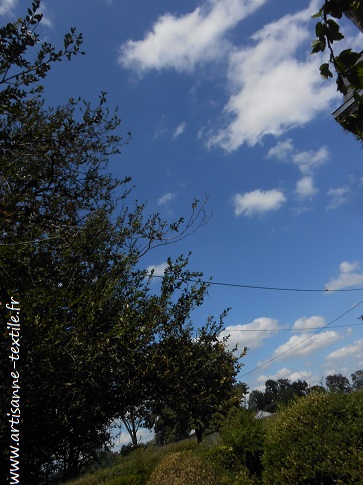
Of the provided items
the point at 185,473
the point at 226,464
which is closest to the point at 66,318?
the point at 185,473

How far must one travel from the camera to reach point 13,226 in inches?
213

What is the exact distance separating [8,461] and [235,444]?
9766 millimetres

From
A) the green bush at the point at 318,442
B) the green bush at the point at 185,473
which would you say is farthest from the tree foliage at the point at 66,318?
the green bush at the point at 185,473

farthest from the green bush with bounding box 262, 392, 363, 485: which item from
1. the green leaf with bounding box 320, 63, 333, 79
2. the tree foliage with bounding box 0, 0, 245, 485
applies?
the green leaf with bounding box 320, 63, 333, 79

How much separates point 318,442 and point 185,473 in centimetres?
503

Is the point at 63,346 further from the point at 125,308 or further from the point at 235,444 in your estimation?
the point at 235,444

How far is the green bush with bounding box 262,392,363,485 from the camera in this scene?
637 centimetres

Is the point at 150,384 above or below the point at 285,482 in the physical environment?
above

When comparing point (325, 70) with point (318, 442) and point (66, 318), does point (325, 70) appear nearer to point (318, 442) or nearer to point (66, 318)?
point (66, 318)

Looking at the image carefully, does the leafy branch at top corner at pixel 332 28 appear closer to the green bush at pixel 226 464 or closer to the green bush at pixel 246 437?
the green bush at pixel 226 464

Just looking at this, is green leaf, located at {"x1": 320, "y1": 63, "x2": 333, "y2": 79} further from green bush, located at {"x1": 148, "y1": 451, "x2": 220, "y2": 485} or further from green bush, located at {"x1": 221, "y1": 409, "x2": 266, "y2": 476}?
green bush, located at {"x1": 221, "y1": 409, "x2": 266, "y2": 476}

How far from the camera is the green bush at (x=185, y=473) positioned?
10.1 m

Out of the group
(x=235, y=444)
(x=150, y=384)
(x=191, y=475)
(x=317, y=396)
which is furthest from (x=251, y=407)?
(x=150, y=384)

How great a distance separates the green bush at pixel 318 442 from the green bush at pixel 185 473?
264 cm
